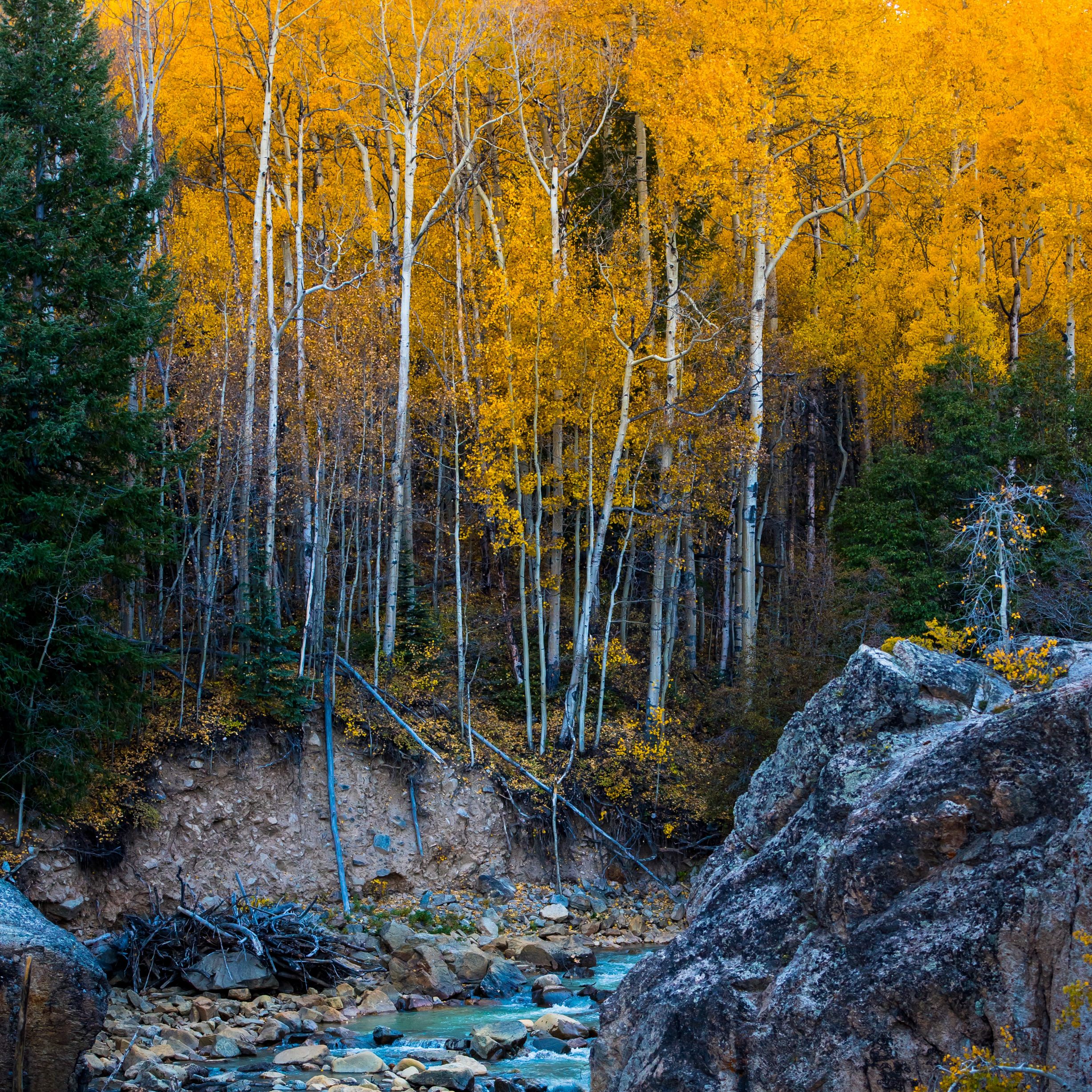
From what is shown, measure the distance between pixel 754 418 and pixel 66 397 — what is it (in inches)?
439

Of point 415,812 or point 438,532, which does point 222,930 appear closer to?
point 415,812

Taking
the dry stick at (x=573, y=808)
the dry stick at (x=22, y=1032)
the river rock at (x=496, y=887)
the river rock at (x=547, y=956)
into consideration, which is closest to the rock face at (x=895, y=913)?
the dry stick at (x=22, y=1032)

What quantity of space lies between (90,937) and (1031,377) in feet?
61.0

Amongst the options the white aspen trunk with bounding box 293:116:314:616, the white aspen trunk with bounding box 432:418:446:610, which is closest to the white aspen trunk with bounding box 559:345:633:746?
the white aspen trunk with bounding box 432:418:446:610

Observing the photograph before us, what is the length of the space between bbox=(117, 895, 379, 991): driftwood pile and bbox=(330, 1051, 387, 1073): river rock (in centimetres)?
280

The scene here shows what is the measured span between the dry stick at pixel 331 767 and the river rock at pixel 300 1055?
17.7ft

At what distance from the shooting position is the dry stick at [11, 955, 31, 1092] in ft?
24.7

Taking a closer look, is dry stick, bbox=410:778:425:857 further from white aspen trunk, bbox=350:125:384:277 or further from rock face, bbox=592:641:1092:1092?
rock face, bbox=592:641:1092:1092

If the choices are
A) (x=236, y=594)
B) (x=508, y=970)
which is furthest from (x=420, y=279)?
(x=508, y=970)

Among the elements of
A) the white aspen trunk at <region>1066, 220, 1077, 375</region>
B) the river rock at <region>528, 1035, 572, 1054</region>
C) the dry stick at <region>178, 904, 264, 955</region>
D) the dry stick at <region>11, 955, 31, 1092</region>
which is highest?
the white aspen trunk at <region>1066, 220, 1077, 375</region>

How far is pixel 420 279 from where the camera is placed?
23.2 meters

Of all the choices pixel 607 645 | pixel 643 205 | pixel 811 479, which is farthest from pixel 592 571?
pixel 811 479

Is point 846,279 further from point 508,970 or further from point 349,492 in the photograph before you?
point 508,970

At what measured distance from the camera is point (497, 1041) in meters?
10.1
